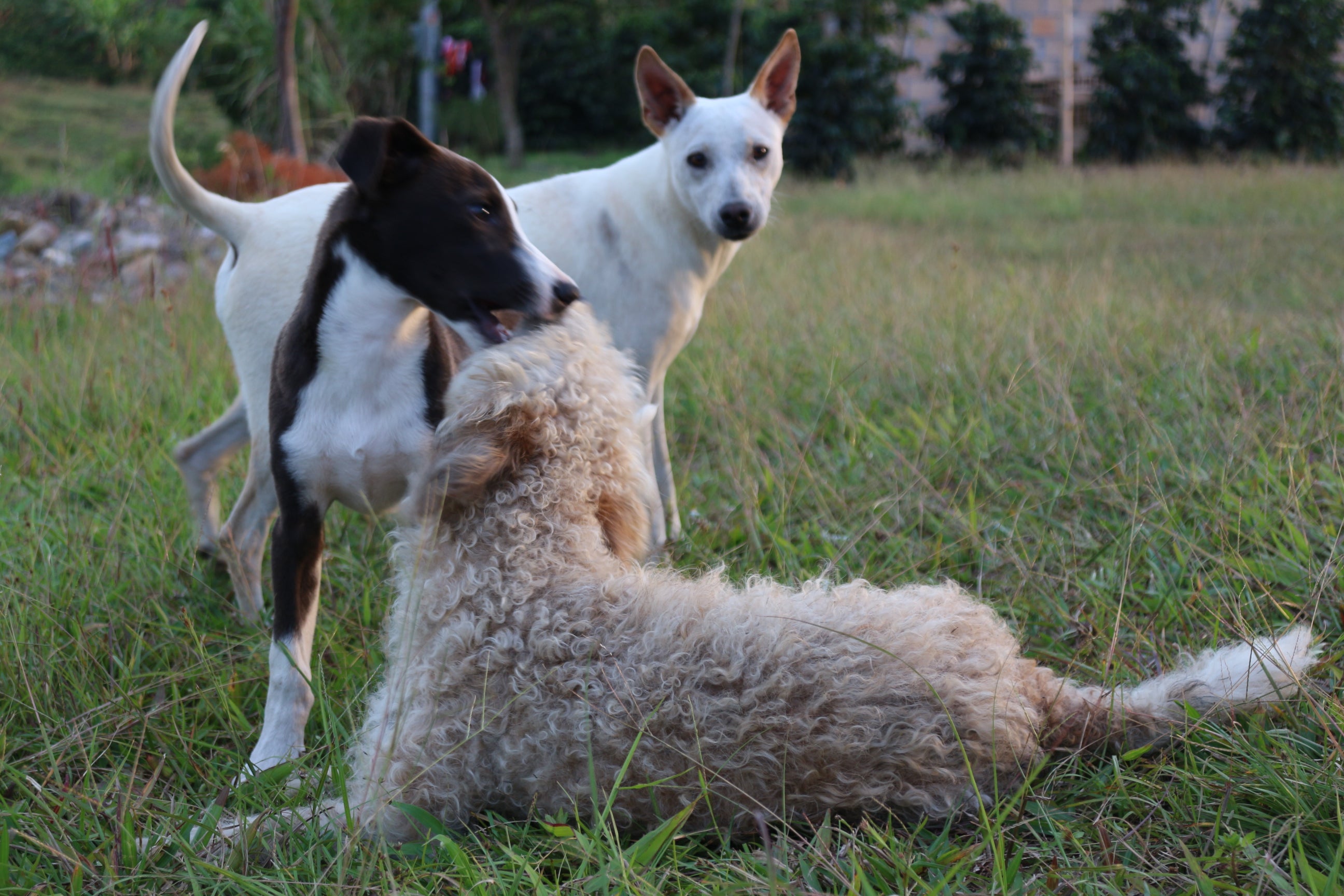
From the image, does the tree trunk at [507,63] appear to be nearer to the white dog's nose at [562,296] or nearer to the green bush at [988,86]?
the green bush at [988,86]

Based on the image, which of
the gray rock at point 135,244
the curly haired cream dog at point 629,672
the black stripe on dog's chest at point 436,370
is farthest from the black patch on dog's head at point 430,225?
the gray rock at point 135,244

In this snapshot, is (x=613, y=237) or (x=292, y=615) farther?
(x=613, y=237)

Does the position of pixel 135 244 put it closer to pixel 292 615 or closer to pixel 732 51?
pixel 292 615

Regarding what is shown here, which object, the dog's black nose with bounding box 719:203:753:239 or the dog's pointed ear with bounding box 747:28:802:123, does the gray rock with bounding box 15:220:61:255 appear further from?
the dog's black nose with bounding box 719:203:753:239

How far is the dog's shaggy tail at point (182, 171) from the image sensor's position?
8.64 feet

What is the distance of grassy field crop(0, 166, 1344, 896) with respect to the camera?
174 cm

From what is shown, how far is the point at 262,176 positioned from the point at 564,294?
259 inches

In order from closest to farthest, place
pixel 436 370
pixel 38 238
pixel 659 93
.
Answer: pixel 436 370
pixel 659 93
pixel 38 238

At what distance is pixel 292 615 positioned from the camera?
2346 millimetres

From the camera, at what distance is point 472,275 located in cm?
229

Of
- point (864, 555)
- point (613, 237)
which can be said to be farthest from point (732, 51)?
point (864, 555)

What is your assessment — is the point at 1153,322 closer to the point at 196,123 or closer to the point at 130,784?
the point at 130,784

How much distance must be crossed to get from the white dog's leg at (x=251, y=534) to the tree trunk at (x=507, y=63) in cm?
1948

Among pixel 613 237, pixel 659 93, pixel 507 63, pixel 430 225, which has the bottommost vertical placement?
pixel 613 237
